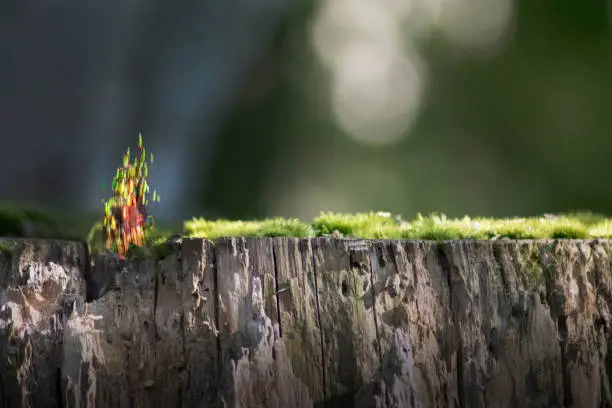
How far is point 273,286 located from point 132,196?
693 millimetres

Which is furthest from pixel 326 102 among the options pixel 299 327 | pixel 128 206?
pixel 299 327

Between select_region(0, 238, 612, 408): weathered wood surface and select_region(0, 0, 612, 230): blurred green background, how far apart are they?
430 centimetres

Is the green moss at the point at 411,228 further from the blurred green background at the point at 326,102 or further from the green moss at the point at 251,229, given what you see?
the blurred green background at the point at 326,102

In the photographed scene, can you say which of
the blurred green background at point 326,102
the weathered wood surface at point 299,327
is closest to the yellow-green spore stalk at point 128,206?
the weathered wood surface at point 299,327

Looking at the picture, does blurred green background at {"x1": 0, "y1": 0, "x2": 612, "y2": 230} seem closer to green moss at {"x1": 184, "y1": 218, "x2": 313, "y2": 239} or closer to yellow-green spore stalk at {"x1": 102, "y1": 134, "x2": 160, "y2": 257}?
green moss at {"x1": 184, "y1": 218, "x2": 313, "y2": 239}

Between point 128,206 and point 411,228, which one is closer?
point 128,206

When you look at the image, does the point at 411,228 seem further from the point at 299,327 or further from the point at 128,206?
the point at 128,206

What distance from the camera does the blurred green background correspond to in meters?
6.46

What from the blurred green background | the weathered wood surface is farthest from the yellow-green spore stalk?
the blurred green background

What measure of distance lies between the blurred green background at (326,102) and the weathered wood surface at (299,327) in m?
4.30

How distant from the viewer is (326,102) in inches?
318

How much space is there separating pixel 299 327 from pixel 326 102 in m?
6.26

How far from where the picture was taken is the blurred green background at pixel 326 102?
646cm

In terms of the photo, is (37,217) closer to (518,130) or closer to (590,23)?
(518,130)
